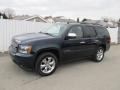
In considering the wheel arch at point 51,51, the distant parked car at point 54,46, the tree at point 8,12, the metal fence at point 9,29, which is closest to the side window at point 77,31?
the distant parked car at point 54,46

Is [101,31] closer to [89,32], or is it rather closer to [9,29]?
[89,32]

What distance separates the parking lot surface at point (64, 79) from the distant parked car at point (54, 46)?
401mm

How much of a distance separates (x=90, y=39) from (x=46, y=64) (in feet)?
7.73

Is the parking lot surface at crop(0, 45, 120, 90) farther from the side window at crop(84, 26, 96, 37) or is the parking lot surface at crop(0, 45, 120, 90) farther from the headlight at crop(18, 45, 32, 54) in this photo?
the side window at crop(84, 26, 96, 37)

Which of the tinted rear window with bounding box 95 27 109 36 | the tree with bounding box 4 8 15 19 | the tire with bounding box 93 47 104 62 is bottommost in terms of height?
the tire with bounding box 93 47 104 62

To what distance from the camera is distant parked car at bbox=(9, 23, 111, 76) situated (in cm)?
477

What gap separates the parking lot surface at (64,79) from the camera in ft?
14.3

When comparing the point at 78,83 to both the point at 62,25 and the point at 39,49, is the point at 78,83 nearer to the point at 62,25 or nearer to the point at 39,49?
the point at 39,49

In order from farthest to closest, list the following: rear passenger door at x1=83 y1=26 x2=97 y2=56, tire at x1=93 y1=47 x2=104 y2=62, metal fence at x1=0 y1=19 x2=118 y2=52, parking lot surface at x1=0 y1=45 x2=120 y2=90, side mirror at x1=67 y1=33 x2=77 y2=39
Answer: metal fence at x1=0 y1=19 x2=118 y2=52
tire at x1=93 y1=47 x2=104 y2=62
rear passenger door at x1=83 y1=26 x2=97 y2=56
side mirror at x1=67 y1=33 x2=77 y2=39
parking lot surface at x1=0 y1=45 x2=120 y2=90

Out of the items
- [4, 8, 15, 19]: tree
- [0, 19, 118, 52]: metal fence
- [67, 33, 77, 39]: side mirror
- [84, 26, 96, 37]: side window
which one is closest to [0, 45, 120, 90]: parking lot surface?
[67, 33, 77, 39]: side mirror

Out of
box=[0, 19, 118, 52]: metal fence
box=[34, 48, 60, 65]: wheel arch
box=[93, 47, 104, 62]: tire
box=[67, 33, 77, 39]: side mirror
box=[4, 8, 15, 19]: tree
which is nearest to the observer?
box=[34, 48, 60, 65]: wheel arch

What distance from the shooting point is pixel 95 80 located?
194 inches

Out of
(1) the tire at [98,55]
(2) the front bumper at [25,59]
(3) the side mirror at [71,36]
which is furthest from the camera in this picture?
(1) the tire at [98,55]

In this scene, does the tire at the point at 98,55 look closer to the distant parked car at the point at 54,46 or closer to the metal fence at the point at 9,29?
the distant parked car at the point at 54,46
